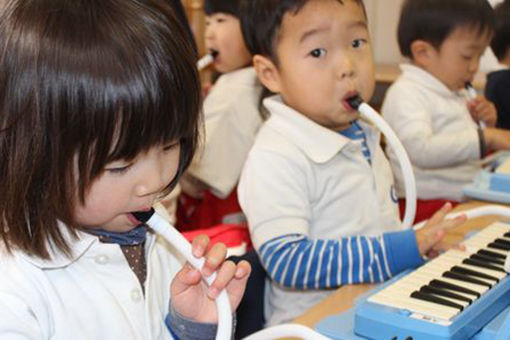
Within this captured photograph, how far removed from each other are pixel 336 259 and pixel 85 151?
519mm

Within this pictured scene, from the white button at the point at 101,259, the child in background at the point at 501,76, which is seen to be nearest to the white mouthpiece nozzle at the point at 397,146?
the child in background at the point at 501,76

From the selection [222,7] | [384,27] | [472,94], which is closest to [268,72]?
[384,27]

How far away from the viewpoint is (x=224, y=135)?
6.19ft

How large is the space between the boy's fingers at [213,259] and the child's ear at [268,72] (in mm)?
513

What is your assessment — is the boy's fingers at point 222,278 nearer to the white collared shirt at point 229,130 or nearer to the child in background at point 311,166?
the child in background at point 311,166

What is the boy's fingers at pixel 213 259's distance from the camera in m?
0.81

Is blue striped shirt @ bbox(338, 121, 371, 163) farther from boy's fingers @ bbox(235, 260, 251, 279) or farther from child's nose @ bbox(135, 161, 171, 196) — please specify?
child's nose @ bbox(135, 161, 171, 196)

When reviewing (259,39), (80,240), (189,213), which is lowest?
(189,213)

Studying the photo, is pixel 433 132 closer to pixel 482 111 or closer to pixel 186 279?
pixel 482 111

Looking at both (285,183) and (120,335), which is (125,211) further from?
(285,183)

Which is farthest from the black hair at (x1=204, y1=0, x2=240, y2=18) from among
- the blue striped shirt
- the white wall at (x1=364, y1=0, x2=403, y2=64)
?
the blue striped shirt

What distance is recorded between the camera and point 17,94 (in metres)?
0.69

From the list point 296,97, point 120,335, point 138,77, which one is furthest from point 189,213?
point 138,77

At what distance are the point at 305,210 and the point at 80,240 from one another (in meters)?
0.45
